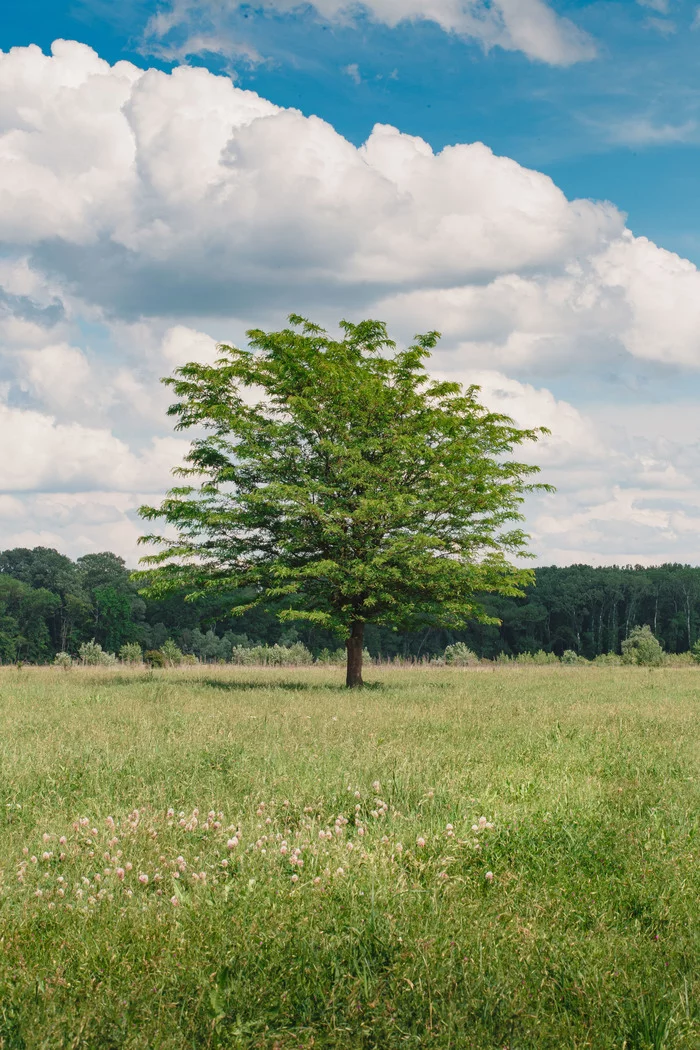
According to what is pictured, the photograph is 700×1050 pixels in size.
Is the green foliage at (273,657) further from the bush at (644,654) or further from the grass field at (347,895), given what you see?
the grass field at (347,895)

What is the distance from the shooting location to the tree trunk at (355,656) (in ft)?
82.1

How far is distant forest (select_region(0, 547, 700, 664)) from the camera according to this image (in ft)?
283

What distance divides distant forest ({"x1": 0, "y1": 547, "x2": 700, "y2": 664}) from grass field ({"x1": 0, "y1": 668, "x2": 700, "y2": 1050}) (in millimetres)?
73537

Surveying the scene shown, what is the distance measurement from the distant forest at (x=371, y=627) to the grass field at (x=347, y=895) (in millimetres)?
73537

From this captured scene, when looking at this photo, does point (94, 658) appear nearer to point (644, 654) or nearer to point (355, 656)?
point (355, 656)

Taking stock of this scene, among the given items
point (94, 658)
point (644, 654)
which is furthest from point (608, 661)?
point (94, 658)

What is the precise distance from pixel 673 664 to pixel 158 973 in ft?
144

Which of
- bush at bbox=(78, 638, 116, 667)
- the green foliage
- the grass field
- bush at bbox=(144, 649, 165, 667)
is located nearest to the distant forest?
the green foliage

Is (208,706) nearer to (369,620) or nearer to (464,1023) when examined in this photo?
(369,620)

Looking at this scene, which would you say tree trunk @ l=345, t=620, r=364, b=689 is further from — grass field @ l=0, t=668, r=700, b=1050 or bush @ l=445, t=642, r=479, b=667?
bush @ l=445, t=642, r=479, b=667

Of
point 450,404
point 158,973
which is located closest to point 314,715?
point 158,973

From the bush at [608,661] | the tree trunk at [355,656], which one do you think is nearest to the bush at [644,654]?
the bush at [608,661]

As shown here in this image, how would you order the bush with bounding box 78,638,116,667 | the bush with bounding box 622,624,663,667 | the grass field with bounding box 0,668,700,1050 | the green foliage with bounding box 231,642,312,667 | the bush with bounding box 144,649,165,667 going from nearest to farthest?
the grass field with bounding box 0,668,700,1050 → the bush with bounding box 144,649,165,667 → the bush with bounding box 78,638,116,667 → the bush with bounding box 622,624,663,667 → the green foliage with bounding box 231,642,312,667

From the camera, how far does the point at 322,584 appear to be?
23.9 m
